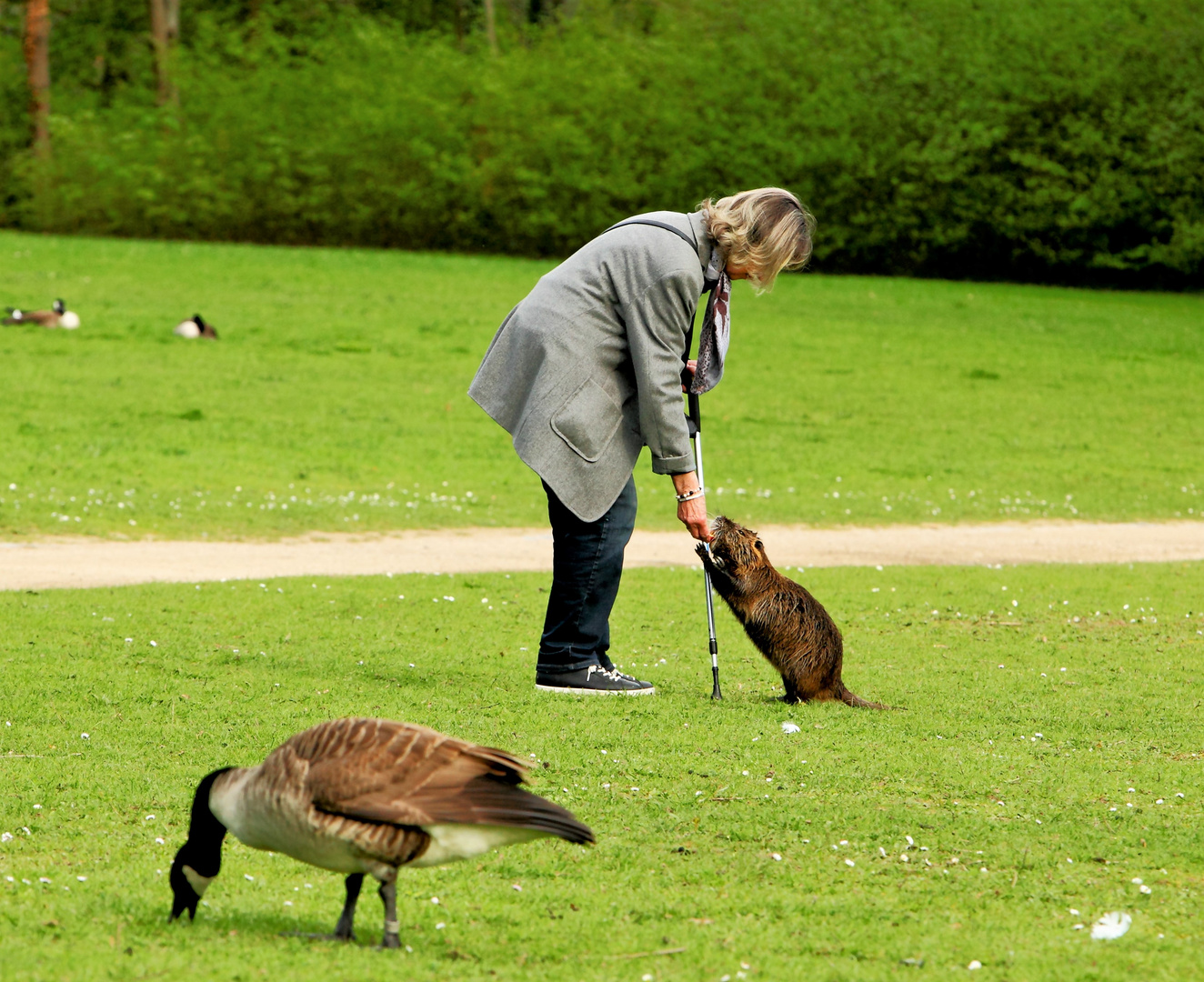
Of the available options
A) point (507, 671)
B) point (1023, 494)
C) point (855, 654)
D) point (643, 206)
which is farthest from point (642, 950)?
Result: point (643, 206)

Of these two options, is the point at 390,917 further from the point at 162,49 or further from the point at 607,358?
the point at 162,49

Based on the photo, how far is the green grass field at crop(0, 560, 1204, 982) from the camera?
12.7ft

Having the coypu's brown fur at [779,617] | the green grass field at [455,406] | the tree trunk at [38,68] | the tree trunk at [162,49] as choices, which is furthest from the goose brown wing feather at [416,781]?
the tree trunk at [162,49]

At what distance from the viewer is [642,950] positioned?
3.87m

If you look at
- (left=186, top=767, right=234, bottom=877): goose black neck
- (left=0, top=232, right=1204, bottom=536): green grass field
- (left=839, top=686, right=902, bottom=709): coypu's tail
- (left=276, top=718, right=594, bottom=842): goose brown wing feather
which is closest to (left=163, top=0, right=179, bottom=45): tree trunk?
(left=0, top=232, right=1204, bottom=536): green grass field

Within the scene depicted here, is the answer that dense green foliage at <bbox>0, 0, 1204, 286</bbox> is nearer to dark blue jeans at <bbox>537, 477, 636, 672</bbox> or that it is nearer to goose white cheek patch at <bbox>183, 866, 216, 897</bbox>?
dark blue jeans at <bbox>537, 477, 636, 672</bbox>

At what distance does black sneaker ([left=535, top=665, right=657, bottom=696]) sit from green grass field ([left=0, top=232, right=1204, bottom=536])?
6166 mm

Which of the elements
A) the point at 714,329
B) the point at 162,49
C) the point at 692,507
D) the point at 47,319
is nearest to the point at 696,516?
the point at 692,507

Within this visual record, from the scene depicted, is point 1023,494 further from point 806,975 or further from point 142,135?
point 142,135

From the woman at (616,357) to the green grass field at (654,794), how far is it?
35.7 inches

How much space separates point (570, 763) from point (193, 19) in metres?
54.2

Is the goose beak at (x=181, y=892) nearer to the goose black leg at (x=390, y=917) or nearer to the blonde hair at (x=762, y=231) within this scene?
the goose black leg at (x=390, y=917)

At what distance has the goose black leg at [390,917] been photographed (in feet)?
12.4

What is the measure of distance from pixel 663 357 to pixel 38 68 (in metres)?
42.1
